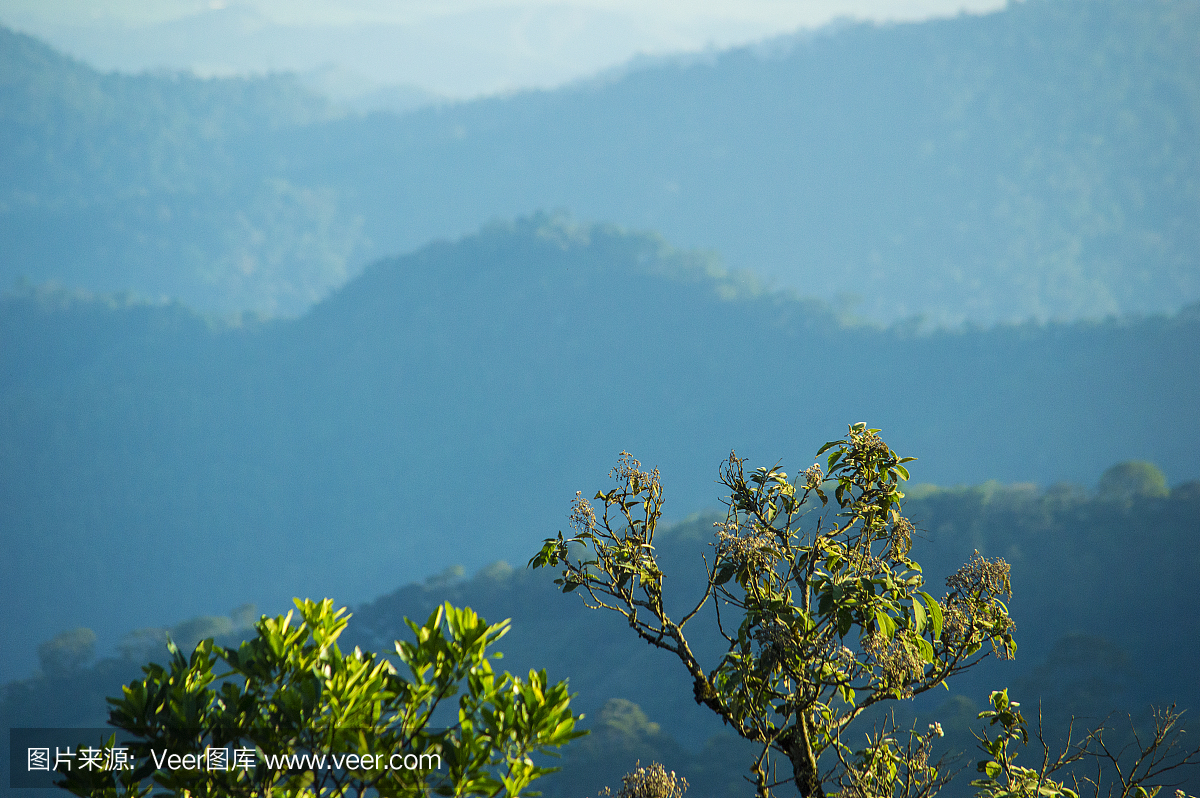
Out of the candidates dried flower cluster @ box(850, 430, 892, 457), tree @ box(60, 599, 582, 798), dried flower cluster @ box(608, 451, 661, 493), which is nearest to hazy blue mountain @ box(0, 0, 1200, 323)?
dried flower cluster @ box(850, 430, 892, 457)

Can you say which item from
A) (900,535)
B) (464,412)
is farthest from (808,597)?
(464,412)

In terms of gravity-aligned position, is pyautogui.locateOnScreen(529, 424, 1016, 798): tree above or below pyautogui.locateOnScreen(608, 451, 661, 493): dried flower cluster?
below

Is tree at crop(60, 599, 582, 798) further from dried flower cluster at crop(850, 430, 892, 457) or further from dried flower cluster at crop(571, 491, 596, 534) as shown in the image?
dried flower cluster at crop(850, 430, 892, 457)

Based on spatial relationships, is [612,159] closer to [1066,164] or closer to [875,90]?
[875,90]

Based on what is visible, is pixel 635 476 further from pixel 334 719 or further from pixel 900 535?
pixel 334 719

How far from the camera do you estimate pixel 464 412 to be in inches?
2906

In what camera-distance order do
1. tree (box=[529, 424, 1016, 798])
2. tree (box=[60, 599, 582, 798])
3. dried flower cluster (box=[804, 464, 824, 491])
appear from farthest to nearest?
dried flower cluster (box=[804, 464, 824, 491]), tree (box=[529, 424, 1016, 798]), tree (box=[60, 599, 582, 798])

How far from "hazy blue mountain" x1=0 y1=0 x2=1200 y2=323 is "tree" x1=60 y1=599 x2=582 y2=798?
10520 cm

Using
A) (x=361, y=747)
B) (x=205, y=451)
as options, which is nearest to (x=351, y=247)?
(x=205, y=451)

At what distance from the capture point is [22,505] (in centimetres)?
6588

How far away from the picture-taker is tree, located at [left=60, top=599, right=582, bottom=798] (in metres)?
2.38

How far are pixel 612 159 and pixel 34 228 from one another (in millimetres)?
73541

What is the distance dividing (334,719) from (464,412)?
2840 inches

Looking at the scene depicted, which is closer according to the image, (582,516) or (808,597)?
(582,516)
